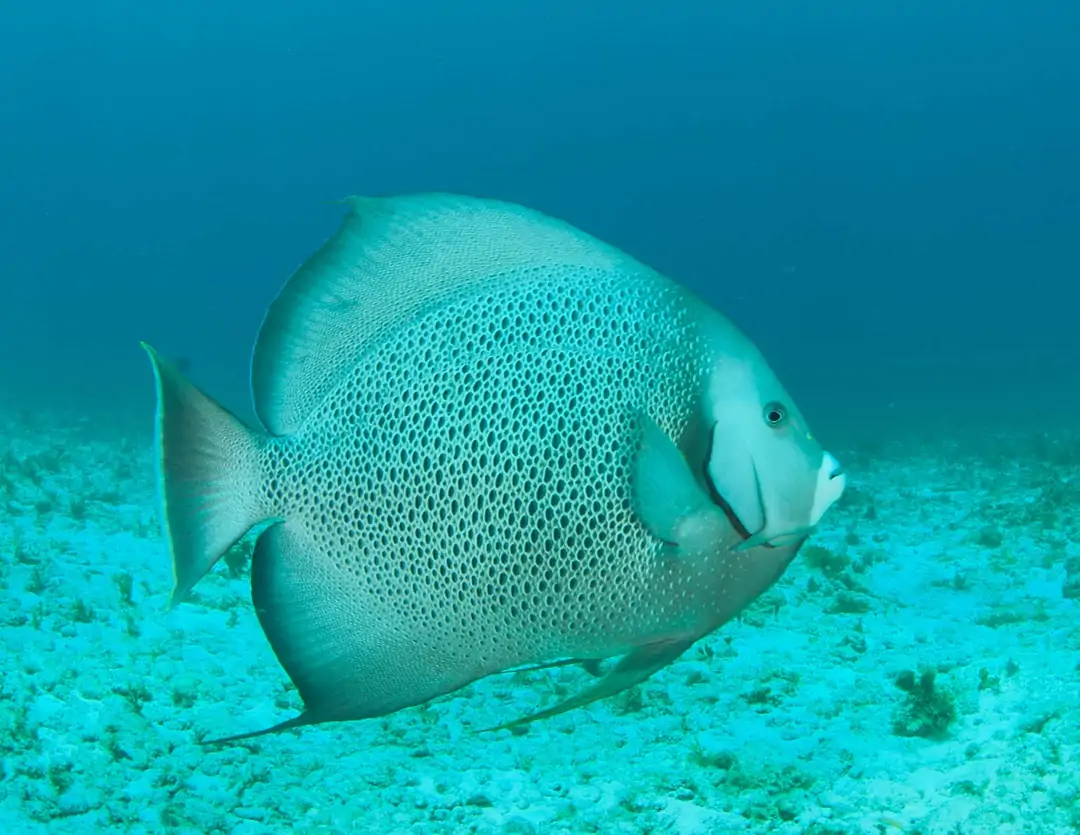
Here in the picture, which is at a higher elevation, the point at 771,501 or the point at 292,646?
the point at 771,501

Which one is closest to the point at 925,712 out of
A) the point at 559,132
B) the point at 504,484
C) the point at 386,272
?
the point at 504,484

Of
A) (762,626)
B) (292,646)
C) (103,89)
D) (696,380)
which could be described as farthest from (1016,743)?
(103,89)

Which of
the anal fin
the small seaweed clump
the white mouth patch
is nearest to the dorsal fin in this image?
the white mouth patch

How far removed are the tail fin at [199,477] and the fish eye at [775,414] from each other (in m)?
0.91

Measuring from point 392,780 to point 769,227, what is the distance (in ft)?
419

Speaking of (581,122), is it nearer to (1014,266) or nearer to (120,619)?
(1014,266)

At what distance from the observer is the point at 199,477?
4.76 ft

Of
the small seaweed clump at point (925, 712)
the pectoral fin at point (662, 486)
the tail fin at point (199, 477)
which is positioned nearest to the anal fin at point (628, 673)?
the pectoral fin at point (662, 486)

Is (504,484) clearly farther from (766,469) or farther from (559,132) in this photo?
(559,132)

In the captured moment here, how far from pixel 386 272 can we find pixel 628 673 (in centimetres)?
87

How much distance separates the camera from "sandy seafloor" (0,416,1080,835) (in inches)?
112

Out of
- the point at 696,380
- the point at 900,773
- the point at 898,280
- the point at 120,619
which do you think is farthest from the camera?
the point at 898,280

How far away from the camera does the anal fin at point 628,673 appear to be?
1284 mm

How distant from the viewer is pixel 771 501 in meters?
1.32
